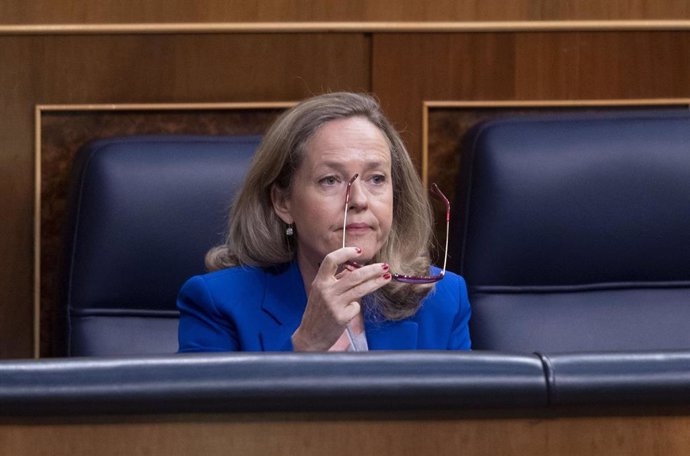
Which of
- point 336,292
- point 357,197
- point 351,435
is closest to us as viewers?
point 351,435

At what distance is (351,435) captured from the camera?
0.63m

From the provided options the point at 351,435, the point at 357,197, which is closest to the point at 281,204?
the point at 357,197

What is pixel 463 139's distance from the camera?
1596 millimetres

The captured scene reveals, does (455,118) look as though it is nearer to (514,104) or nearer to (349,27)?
(514,104)

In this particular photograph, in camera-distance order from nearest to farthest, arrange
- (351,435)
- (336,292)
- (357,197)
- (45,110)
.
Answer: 1. (351,435)
2. (336,292)
3. (357,197)
4. (45,110)

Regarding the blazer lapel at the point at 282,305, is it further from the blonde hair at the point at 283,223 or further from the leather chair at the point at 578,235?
Answer: the leather chair at the point at 578,235

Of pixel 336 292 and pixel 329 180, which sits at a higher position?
pixel 329 180

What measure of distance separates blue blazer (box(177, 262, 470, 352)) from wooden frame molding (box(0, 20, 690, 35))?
496 mm

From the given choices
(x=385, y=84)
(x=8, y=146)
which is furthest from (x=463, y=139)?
(x=8, y=146)

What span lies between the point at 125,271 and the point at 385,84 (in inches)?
19.3

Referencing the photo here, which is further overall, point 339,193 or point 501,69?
point 501,69

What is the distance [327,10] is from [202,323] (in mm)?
614

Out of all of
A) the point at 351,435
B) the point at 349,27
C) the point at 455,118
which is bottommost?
the point at 351,435

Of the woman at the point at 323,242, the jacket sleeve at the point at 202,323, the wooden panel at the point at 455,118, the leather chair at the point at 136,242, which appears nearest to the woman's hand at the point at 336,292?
the woman at the point at 323,242
